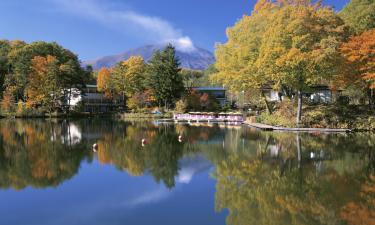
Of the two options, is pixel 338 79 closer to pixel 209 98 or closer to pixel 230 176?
pixel 230 176

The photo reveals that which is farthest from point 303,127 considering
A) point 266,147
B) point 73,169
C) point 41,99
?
point 41,99

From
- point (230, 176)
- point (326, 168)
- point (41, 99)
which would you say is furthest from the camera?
point (41, 99)

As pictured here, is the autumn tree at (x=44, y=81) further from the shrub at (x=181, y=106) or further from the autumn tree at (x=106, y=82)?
the shrub at (x=181, y=106)

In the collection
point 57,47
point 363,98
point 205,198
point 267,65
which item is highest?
point 57,47

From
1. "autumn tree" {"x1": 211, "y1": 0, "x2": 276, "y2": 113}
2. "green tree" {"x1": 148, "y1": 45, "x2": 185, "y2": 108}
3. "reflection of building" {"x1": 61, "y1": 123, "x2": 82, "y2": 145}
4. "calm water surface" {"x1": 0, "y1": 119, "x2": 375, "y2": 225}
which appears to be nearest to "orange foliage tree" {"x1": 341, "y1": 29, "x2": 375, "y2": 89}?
"autumn tree" {"x1": 211, "y1": 0, "x2": 276, "y2": 113}

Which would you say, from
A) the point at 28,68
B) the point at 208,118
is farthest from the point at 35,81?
the point at 208,118

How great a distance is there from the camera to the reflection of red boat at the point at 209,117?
4422cm

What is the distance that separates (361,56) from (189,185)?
70.0 ft

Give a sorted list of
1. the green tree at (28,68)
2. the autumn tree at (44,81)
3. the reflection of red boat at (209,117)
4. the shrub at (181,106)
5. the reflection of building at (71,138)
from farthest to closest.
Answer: the green tree at (28,68)
the autumn tree at (44,81)
the shrub at (181,106)
the reflection of red boat at (209,117)
the reflection of building at (71,138)

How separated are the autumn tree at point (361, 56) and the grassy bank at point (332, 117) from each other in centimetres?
320

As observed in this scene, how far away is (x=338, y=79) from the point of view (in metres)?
28.8

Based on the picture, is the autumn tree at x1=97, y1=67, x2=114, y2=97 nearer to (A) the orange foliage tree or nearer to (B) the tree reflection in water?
(A) the orange foliage tree

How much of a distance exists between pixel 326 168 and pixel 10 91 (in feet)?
178

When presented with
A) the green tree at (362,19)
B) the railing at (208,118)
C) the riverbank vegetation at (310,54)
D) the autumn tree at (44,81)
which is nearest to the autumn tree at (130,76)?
the autumn tree at (44,81)
